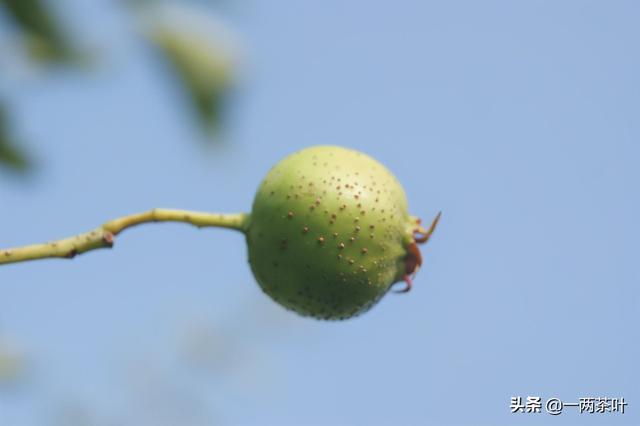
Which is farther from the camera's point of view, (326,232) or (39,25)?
(326,232)

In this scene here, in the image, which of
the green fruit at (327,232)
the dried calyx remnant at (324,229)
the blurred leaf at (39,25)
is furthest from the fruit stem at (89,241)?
the blurred leaf at (39,25)

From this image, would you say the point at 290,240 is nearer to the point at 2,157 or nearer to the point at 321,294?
the point at 321,294

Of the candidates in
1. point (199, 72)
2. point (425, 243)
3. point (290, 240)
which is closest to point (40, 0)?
point (199, 72)

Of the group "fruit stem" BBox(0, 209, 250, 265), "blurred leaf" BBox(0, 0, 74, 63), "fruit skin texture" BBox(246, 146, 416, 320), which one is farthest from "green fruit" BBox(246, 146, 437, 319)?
"blurred leaf" BBox(0, 0, 74, 63)

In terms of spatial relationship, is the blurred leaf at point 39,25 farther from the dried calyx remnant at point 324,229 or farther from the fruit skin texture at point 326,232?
the fruit skin texture at point 326,232

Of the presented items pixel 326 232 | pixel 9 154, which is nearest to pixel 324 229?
pixel 326 232

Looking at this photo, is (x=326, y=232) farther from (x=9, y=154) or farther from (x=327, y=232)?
(x=9, y=154)
